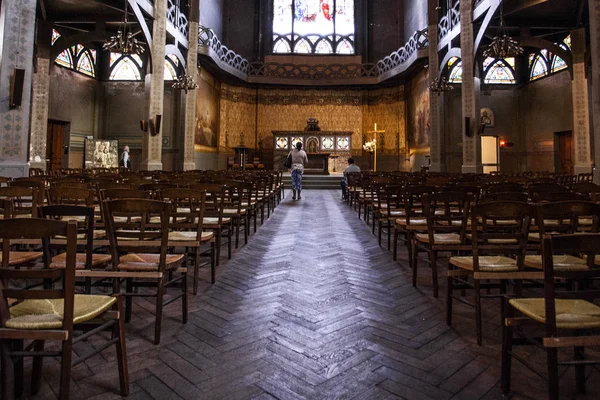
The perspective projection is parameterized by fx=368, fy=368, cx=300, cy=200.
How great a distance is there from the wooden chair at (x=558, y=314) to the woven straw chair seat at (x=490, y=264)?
0.48m

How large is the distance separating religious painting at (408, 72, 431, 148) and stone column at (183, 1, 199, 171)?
10890 millimetres

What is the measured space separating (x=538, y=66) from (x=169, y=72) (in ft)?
57.5

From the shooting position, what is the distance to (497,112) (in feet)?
60.3

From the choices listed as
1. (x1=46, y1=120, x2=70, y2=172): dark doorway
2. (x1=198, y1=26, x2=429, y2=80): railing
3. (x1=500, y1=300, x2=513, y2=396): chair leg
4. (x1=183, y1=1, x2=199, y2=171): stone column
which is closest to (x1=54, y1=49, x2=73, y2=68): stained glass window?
(x1=46, y1=120, x2=70, y2=172): dark doorway

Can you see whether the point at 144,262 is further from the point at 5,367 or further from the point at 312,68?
the point at 312,68

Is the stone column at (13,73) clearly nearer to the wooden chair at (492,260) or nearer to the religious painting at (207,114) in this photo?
the wooden chair at (492,260)

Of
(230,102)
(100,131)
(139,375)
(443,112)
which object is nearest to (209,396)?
(139,375)

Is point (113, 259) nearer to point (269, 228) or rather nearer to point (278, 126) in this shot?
point (269, 228)

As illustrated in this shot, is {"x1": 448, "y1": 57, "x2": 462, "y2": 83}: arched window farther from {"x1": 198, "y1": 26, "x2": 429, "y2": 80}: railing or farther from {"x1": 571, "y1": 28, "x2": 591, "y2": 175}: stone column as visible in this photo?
{"x1": 571, "y1": 28, "x2": 591, "y2": 175}: stone column

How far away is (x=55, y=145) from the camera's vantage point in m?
16.2

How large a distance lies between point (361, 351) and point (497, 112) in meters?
19.4

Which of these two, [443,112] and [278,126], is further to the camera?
[278,126]

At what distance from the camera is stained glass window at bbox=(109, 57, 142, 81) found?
18.2 m

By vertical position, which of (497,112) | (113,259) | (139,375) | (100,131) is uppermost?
(497,112)
